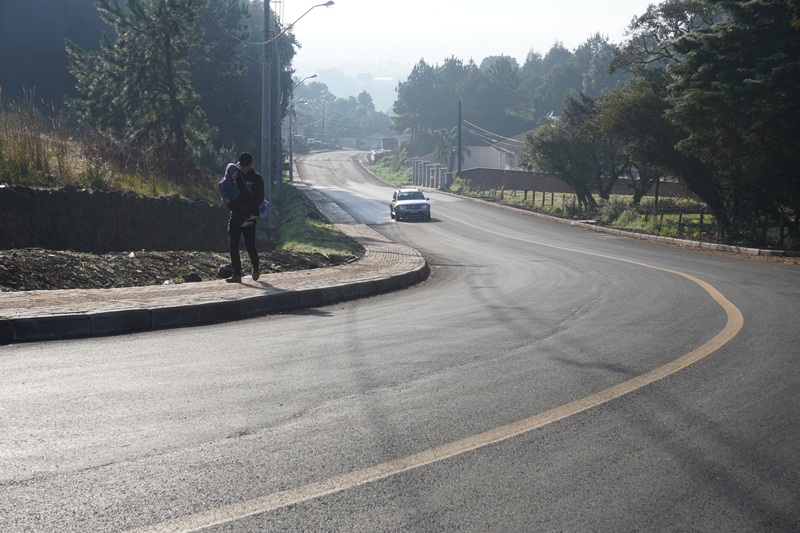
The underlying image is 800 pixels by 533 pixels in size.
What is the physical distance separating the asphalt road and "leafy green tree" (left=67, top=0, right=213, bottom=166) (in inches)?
1093

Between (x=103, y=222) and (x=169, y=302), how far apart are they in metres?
9.97

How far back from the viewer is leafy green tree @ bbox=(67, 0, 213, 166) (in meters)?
35.3

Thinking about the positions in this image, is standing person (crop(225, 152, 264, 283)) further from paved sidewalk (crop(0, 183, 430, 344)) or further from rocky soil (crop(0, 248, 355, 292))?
rocky soil (crop(0, 248, 355, 292))

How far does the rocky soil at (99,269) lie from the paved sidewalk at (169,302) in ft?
2.16

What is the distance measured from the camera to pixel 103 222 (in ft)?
62.7

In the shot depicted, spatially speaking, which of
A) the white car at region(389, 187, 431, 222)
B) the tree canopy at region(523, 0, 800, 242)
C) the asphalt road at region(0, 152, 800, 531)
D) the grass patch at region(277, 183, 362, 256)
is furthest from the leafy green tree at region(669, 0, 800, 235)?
the white car at region(389, 187, 431, 222)

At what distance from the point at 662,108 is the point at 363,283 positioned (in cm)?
2260

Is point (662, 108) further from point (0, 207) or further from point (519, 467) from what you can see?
point (519, 467)

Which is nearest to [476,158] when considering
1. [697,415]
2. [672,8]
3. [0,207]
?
[672,8]

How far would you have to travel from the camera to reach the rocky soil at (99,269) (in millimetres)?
10930

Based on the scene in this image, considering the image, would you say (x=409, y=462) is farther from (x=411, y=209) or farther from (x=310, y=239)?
(x=411, y=209)

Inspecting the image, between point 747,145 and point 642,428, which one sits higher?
point 747,145

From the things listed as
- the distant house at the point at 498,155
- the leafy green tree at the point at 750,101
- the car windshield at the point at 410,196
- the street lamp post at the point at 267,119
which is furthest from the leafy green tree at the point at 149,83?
the distant house at the point at 498,155

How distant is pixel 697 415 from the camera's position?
594 centimetres
